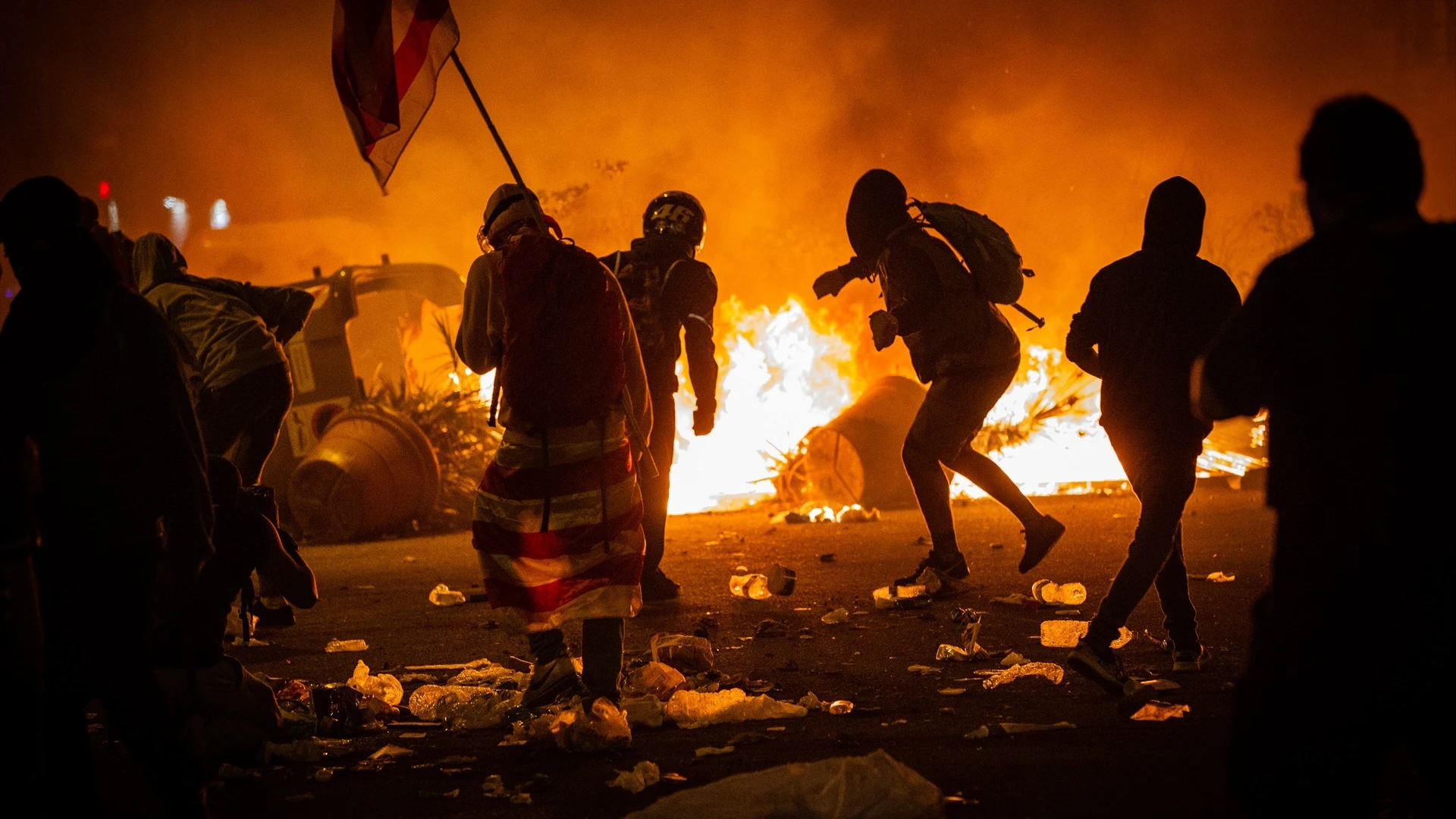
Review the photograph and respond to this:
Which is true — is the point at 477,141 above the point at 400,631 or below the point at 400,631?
above

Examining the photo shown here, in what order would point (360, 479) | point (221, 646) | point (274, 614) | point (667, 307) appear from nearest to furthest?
point (221, 646) → point (274, 614) → point (667, 307) → point (360, 479)

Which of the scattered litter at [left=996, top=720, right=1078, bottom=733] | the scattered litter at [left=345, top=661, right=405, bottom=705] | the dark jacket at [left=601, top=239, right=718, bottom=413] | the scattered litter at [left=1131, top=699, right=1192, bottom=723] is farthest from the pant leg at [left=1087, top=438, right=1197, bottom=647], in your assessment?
the dark jacket at [left=601, top=239, right=718, bottom=413]

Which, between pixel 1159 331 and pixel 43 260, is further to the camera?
pixel 1159 331

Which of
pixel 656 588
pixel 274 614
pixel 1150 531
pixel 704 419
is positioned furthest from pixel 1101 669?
pixel 274 614

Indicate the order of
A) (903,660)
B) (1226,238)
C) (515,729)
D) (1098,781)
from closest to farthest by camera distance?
1. (1098,781)
2. (515,729)
3. (903,660)
4. (1226,238)

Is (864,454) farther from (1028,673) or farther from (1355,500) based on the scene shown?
(1355,500)

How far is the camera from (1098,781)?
11.3 feet

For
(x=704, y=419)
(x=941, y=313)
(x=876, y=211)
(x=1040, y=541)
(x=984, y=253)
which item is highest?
(x=876, y=211)

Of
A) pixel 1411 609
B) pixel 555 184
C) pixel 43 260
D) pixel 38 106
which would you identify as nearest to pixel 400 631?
pixel 43 260

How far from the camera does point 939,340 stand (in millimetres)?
6152

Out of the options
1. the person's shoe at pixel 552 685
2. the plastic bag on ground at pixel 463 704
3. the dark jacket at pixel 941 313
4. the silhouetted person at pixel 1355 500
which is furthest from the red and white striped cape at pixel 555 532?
the dark jacket at pixel 941 313

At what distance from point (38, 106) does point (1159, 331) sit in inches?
995

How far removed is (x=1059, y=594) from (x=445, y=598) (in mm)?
3213

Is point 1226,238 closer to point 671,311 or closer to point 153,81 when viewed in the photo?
point 671,311
